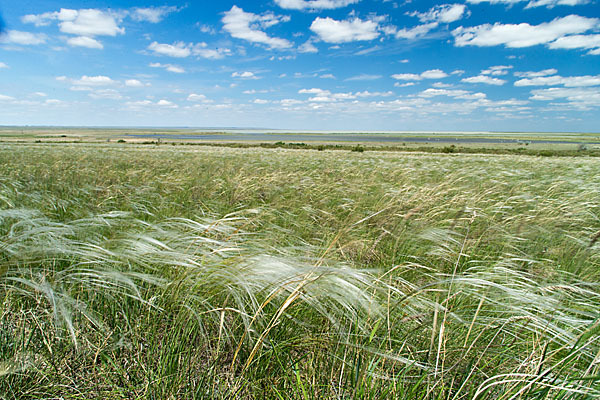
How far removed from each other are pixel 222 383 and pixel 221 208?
2811 millimetres

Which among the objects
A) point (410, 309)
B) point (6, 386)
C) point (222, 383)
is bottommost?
point (222, 383)

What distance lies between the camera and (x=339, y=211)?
397cm

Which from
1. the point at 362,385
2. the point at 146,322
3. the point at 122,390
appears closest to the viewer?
the point at 362,385

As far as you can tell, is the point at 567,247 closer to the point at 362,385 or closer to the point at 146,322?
the point at 362,385

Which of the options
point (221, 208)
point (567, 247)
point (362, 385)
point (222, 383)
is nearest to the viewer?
point (362, 385)

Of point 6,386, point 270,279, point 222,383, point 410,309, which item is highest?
point 270,279

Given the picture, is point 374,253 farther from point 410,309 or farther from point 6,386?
point 6,386

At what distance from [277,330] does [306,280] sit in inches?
16.1

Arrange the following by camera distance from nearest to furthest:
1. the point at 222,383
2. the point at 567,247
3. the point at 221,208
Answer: the point at 222,383 < the point at 567,247 < the point at 221,208

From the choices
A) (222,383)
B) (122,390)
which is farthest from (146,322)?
(222,383)

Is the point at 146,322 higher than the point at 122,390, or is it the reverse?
the point at 146,322

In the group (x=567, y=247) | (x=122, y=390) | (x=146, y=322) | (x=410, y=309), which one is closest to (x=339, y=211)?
(x=567, y=247)

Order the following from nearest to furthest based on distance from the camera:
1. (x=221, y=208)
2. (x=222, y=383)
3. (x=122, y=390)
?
(x=122, y=390), (x=222, y=383), (x=221, y=208)

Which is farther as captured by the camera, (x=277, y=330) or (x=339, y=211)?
(x=339, y=211)
